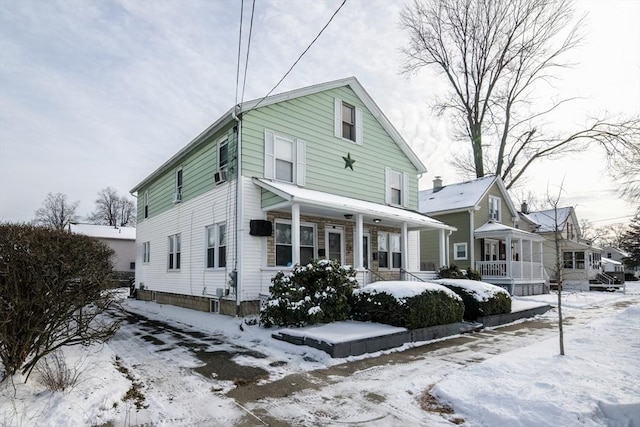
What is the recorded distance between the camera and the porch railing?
19.0 metres

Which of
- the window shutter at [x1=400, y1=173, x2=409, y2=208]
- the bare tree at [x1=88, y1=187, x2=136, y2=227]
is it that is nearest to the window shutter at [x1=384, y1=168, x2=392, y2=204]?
the window shutter at [x1=400, y1=173, x2=409, y2=208]

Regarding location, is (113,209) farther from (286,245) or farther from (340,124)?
(286,245)

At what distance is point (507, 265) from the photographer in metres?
19.0

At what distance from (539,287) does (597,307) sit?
5.42 m

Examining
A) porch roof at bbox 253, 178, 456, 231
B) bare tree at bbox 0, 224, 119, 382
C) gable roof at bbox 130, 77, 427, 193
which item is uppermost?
gable roof at bbox 130, 77, 427, 193

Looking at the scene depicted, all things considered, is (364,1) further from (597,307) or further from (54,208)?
(54,208)

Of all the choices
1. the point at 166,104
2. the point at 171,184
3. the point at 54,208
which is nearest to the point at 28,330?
the point at 166,104

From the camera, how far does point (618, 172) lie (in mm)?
19297

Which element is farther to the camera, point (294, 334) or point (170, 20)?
point (170, 20)

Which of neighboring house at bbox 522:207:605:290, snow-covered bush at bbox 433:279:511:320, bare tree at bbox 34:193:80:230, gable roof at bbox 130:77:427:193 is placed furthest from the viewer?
bare tree at bbox 34:193:80:230

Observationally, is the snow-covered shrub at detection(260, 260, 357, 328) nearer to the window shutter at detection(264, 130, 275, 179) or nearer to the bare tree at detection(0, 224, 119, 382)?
the window shutter at detection(264, 130, 275, 179)

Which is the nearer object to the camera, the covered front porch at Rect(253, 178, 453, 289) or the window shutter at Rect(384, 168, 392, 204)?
the covered front porch at Rect(253, 178, 453, 289)

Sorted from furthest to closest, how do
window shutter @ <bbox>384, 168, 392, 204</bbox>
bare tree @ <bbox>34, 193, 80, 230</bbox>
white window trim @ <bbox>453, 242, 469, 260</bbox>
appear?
bare tree @ <bbox>34, 193, 80, 230</bbox> → white window trim @ <bbox>453, 242, 469, 260</bbox> → window shutter @ <bbox>384, 168, 392, 204</bbox>

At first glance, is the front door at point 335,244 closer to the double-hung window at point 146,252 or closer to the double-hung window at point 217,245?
the double-hung window at point 217,245
